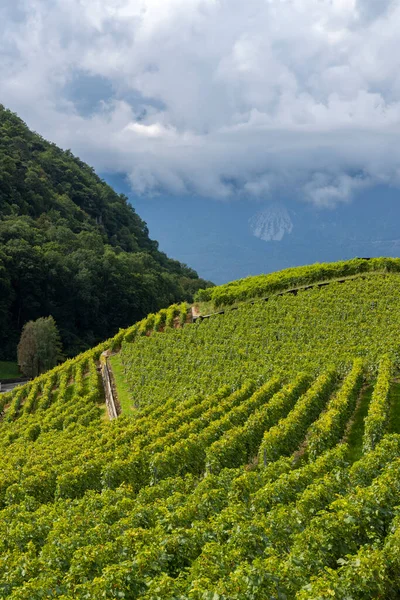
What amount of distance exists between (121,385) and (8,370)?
126ft

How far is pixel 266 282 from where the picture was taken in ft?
136

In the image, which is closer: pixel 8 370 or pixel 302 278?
pixel 302 278

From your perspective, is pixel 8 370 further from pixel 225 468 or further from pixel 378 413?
pixel 378 413

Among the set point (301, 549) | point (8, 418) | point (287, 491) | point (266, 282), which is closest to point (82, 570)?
point (301, 549)

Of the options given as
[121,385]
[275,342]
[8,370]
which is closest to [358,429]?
[275,342]

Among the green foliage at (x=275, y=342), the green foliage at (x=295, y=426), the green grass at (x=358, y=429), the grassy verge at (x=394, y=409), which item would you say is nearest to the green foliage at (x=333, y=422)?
the green grass at (x=358, y=429)

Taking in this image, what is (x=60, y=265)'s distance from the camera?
259ft

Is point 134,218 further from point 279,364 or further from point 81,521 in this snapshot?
point 81,521

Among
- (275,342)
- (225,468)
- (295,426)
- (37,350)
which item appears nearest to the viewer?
(225,468)

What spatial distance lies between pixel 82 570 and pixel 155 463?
6.59m

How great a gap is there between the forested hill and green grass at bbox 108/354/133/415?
123ft

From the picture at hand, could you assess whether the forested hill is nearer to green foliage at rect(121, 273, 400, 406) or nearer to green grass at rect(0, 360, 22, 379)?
green grass at rect(0, 360, 22, 379)

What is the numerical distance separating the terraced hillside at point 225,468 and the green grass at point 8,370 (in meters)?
28.6

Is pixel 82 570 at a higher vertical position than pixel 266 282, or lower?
lower
